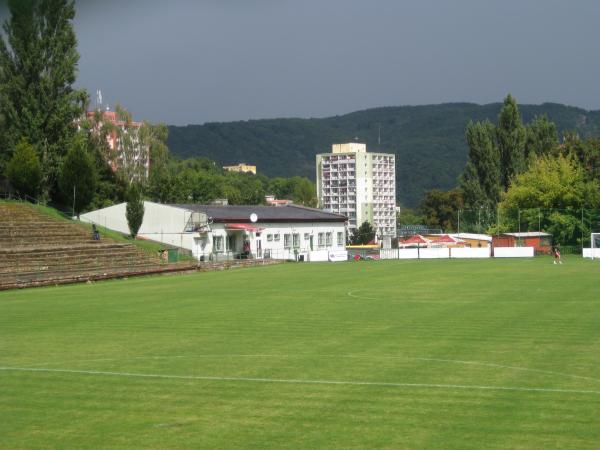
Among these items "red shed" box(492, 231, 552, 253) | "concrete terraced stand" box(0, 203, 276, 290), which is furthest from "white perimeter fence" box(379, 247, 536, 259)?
"concrete terraced stand" box(0, 203, 276, 290)

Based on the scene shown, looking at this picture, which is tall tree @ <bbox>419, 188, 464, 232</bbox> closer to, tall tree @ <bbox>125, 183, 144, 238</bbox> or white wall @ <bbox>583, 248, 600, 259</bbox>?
white wall @ <bbox>583, 248, 600, 259</bbox>

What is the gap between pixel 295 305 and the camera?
27562 millimetres

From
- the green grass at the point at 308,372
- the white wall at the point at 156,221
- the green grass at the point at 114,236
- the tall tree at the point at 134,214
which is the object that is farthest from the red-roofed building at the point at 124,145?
the green grass at the point at 308,372

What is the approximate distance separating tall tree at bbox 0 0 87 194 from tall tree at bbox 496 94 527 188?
47.5 metres

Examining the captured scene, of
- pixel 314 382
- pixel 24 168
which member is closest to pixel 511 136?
pixel 24 168

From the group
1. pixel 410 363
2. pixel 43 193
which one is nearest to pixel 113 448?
pixel 410 363

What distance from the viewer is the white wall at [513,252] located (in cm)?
6606

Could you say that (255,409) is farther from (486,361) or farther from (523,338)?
(523,338)

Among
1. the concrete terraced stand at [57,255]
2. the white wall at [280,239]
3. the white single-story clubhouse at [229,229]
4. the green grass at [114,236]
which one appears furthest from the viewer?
the white wall at [280,239]

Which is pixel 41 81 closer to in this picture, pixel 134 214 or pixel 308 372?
pixel 134 214

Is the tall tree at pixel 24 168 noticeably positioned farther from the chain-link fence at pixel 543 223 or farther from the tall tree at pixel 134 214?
the chain-link fence at pixel 543 223

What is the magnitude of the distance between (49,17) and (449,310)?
51.4 m

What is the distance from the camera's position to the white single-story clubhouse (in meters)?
65.6

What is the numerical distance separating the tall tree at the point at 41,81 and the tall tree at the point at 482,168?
→ 4523 centimetres
